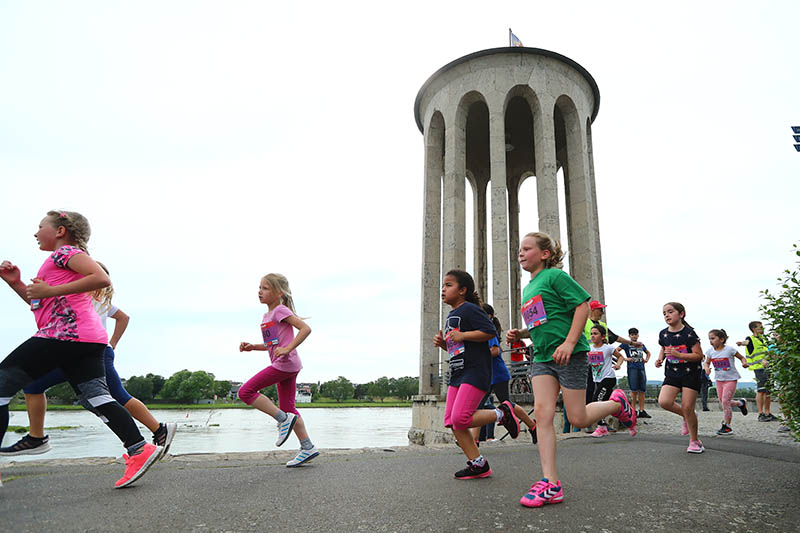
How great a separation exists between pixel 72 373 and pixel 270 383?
1.82 meters

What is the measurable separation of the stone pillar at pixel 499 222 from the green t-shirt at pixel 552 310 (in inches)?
500

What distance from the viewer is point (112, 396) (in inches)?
163

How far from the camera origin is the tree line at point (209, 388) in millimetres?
92438

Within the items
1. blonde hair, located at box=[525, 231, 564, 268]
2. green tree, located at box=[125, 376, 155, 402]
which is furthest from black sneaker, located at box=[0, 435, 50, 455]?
green tree, located at box=[125, 376, 155, 402]

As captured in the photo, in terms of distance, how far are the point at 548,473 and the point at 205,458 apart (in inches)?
148

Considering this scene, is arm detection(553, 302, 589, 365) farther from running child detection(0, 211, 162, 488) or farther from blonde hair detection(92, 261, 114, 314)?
blonde hair detection(92, 261, 114, 314)

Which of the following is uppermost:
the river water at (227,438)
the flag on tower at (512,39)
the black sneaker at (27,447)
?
the flag on tower at (512,39)

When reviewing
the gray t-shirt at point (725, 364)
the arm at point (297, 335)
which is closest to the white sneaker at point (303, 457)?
the arm at point (297, 335)

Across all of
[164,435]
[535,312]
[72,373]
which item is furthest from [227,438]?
[535,312]

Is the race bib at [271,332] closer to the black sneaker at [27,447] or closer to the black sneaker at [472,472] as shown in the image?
the black sneaker at [27,447]

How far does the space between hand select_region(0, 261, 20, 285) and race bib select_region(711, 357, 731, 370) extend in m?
10.2

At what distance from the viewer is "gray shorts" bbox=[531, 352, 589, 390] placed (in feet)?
11.2

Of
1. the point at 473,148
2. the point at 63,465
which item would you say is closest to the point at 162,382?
the point at 473,148

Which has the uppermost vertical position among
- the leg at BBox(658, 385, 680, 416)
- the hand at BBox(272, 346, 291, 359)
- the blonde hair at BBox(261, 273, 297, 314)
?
the blonde hair at BBox(261, 273, 297, 314)
